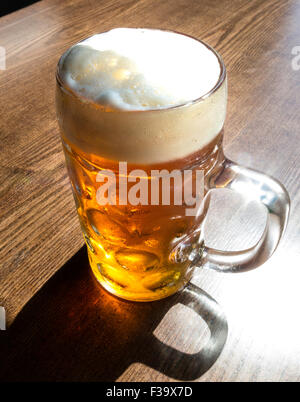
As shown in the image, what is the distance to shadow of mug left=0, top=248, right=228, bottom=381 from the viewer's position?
1.72ft

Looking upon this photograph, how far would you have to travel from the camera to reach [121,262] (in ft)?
1.91

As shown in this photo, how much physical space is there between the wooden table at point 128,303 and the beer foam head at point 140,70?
274mm

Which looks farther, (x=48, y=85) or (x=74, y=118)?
(x=48, y=85)

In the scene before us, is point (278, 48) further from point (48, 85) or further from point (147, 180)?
point (147, 180)

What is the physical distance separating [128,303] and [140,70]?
0.30m

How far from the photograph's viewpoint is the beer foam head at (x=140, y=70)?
0.45 metres

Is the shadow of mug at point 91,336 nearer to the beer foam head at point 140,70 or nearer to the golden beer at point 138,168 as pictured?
the golden beer at point 138,168

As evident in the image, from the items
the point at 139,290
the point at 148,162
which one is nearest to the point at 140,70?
the point at 148,162

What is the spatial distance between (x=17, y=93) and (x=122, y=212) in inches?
22.5

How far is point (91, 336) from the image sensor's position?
55 cm

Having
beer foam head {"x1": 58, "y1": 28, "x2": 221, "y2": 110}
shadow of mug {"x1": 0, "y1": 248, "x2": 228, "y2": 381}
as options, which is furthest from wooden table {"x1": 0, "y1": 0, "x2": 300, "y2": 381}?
beer foam head {"x1": 58, "y1": 28, "x2": 221, "y2": 110}

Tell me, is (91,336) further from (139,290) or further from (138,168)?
(138,168)

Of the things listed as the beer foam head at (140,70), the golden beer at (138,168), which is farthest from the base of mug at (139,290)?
the beer foam head at (140,70)

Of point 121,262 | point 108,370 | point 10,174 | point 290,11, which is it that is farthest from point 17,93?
point 290,11
